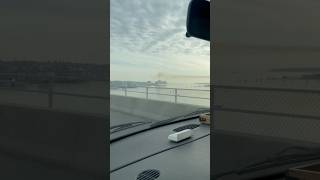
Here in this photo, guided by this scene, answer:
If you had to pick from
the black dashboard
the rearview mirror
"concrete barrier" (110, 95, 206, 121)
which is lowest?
the black dashboard

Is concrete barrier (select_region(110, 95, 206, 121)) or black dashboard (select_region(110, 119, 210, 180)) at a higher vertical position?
concrete barrier (select_region(110, 95, 206, 121))

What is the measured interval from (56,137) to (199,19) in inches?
38.2

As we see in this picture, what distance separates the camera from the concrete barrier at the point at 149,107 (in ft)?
7.76

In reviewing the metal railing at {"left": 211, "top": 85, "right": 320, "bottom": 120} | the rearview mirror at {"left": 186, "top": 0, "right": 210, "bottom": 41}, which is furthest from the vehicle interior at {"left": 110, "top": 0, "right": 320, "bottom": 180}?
the rearview mirror at {"left": 186, "top": 0, "right": 210, "bottom": 41}

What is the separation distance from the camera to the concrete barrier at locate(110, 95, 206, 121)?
2364 mm

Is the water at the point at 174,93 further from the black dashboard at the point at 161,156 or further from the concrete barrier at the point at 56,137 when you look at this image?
the concrete barrier at the point at 56,137

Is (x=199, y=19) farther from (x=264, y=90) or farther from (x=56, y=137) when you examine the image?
(x=56, y=137)

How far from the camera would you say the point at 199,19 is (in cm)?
172

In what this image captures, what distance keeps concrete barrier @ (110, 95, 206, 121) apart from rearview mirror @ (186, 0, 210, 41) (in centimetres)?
69

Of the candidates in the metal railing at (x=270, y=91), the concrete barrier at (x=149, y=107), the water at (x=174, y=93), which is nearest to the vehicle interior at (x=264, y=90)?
the metal railing at (x=270, y=91)

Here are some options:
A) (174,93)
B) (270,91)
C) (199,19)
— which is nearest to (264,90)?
(270,91)

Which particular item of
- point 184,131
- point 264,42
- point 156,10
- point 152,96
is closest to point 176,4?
point 156,10

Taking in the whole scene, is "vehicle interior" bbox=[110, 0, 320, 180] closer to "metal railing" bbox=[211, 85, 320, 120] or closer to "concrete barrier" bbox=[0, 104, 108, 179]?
"metal railing" bbox=[211, 85, 320, 120]

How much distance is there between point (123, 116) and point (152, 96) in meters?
0.40
